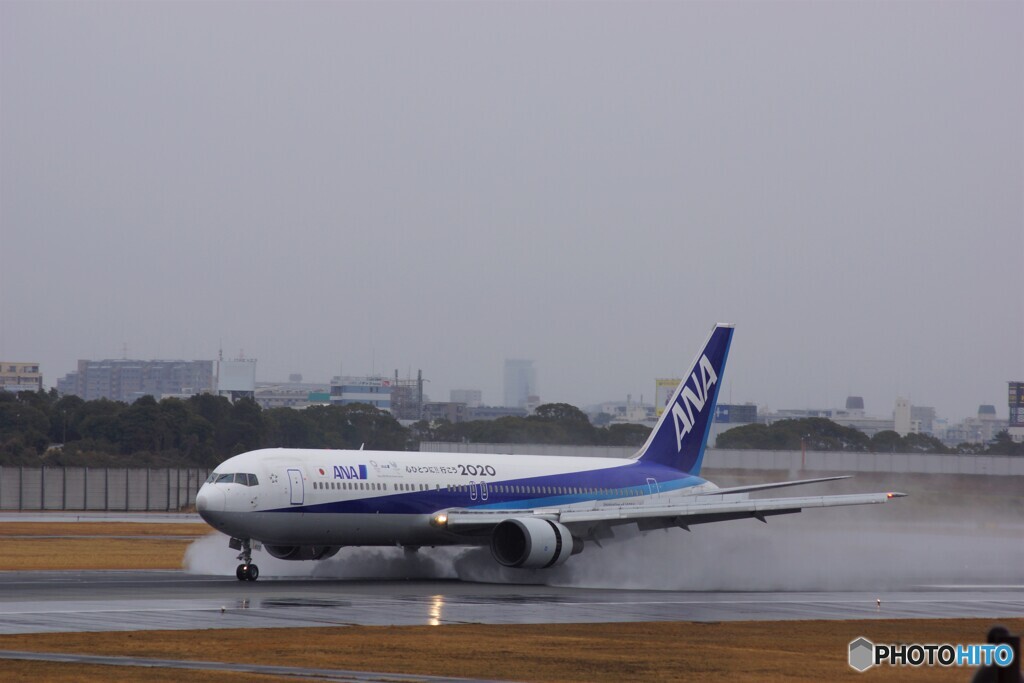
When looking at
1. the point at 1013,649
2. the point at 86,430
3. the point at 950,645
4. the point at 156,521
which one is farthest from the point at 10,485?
the point at 1013,649

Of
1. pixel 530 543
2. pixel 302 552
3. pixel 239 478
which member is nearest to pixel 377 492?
pixel 302 552

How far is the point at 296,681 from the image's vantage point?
20.5 m

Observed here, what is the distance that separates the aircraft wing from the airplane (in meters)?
0.04

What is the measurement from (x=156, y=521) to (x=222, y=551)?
33353mm

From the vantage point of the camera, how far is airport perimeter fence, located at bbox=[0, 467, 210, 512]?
89250 mm

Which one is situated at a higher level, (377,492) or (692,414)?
(692,414)

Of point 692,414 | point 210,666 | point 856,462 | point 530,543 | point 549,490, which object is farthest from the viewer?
point 856,462

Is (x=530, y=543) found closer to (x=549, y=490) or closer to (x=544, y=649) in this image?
(x=549, y=490)

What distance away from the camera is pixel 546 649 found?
2506cm

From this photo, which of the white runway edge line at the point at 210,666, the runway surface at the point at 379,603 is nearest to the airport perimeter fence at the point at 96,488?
the runway surface at the point at 379,603

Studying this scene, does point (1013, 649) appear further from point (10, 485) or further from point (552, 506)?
point (10, 485)

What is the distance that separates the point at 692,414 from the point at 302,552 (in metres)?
16.7

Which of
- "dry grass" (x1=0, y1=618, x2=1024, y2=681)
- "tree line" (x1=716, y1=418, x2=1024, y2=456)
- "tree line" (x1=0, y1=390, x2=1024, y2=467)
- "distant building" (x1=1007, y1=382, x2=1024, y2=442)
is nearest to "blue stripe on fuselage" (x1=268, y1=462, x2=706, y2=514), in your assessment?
"dry grass" (x1=0, y1=618, x2=1024, y2=681)

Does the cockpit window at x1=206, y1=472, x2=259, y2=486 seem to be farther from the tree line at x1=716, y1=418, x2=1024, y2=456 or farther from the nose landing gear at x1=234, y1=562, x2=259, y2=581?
the tree line at x1=716, y1=418, x2=1024, y2=456
